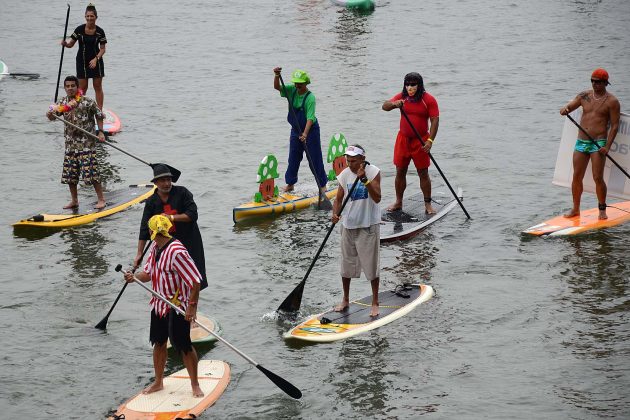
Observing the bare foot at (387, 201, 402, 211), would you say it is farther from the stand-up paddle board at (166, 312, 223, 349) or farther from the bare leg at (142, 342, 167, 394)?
the bare leg at (142, 342, 167, 394)

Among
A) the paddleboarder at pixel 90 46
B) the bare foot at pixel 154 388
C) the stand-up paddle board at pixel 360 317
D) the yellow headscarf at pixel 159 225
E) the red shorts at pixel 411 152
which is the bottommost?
the bare foot at pixel 154 388

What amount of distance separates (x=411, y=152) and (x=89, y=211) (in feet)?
15.6

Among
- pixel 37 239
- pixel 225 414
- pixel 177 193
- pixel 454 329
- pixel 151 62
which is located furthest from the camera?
pixel 151 62

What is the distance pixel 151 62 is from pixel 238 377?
19.3 meters

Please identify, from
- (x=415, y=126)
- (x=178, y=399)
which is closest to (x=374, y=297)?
(x=178, y=399)

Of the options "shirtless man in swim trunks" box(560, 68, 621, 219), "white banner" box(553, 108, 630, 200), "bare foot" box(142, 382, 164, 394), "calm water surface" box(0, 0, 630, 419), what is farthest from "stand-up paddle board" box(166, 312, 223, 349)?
"white banner" box(553, 108, 630, 200)

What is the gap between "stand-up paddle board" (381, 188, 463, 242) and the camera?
1348 centimetres

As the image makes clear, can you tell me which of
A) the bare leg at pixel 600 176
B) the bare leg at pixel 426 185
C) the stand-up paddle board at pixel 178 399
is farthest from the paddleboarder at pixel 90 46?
the stand-up paddle board at pixel 178 399

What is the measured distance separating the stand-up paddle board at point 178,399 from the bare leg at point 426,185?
17.1 feet

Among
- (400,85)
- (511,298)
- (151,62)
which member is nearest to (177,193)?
(511,298)

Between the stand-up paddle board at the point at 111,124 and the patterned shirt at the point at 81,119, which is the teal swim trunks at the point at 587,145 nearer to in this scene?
the patterned shirt at the point at 81,119

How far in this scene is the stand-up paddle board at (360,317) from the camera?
34.0 ft

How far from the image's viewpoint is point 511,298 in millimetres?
11516

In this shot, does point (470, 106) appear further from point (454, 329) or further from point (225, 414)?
point (225, 414)
